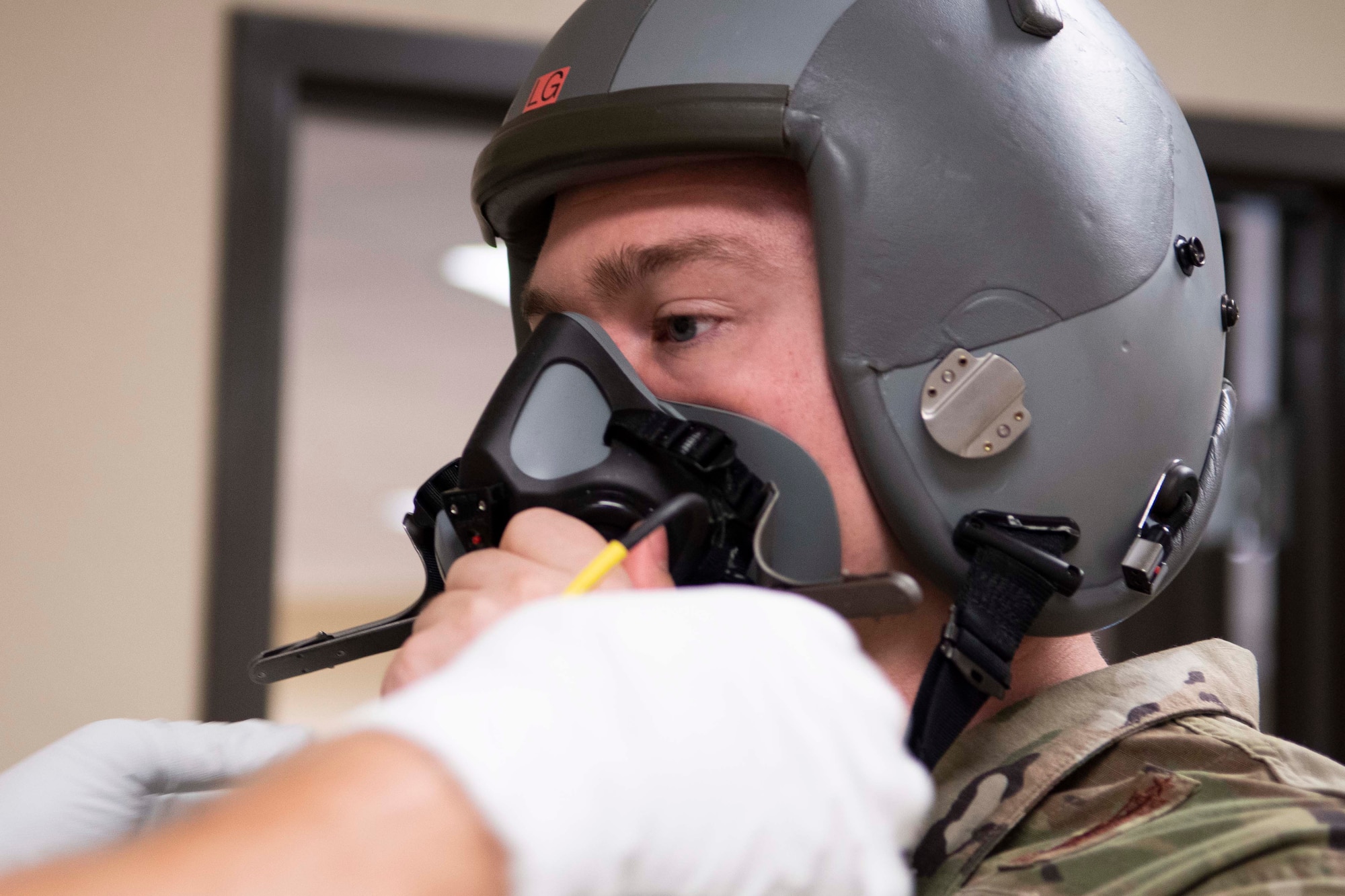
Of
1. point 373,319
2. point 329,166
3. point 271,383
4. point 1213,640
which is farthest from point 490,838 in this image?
point 373,319

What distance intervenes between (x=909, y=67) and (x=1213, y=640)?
602 mm

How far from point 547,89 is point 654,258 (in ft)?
0.63

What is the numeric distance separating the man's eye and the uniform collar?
16.2 inches

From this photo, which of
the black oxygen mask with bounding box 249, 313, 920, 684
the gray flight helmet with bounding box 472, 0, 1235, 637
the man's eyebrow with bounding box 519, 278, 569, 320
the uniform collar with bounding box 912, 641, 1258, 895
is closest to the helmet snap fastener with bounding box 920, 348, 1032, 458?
the gray flight helmet with bounding box 472, 0, 1235, 637

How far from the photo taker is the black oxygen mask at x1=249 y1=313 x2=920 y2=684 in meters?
0.87

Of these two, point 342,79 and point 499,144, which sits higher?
point 342,79

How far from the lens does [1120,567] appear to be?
0.96m

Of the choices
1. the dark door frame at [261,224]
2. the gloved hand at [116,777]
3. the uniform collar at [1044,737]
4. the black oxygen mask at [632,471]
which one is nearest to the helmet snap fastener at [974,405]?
the black oxygen mask at [632,471]

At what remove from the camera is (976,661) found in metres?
0.87

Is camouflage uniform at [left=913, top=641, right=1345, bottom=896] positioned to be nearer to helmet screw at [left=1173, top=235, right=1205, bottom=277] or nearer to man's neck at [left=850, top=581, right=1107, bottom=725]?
man's neck at [left=850, top=581, right=1107, bottom=725]

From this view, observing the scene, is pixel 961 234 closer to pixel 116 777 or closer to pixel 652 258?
pixel 652 258

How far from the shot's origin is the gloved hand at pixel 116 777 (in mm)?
905

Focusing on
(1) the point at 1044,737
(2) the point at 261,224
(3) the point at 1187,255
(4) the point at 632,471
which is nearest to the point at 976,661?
(1) the point at 1044,737

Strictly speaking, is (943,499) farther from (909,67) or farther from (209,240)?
(209,240)
